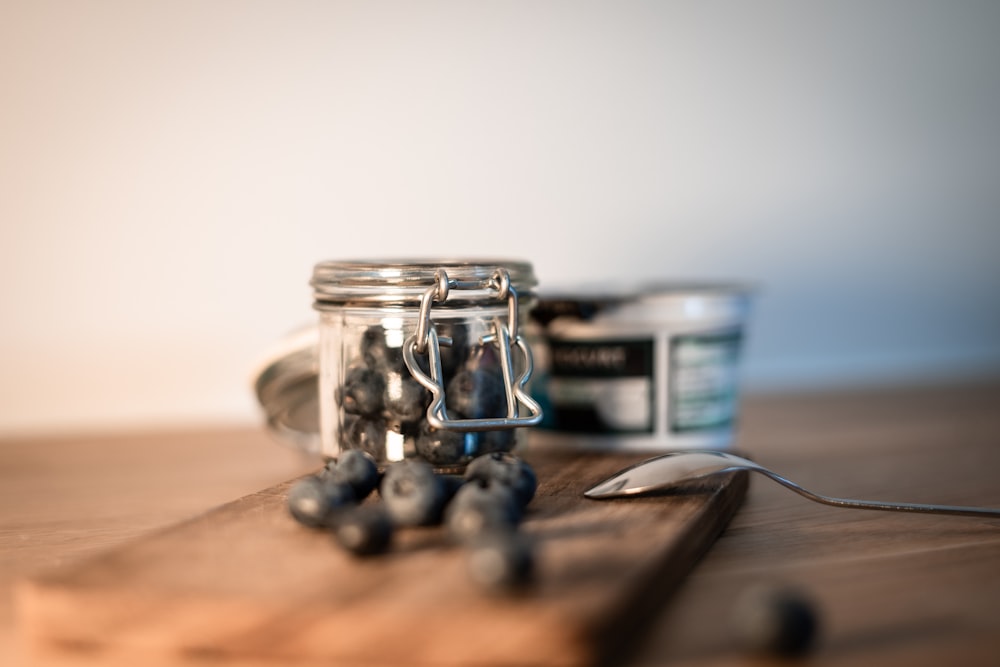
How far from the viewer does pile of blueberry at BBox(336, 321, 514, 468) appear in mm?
993

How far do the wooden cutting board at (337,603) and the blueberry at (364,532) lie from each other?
0.01 metres

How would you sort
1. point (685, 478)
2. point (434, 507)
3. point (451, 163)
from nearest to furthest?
1. point (434, 507)
2. point (685, 478)
3. point (451, 163)

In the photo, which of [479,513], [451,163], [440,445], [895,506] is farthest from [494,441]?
[451,163]

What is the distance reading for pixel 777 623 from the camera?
606mm

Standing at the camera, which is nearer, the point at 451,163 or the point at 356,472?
the point at 356,472

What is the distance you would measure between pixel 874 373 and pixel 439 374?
1678 mm

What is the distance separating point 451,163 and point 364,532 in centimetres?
132

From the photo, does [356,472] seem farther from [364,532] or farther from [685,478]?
[685,478]

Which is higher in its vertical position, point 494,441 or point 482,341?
point 482,341

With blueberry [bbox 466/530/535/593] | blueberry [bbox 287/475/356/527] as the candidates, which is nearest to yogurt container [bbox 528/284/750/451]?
blueberry [bbox 287/475/356/527]

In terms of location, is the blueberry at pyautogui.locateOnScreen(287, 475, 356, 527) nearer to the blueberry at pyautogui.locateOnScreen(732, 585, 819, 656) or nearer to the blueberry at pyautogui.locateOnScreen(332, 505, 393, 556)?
the blueberry at pyautogui.locateOnScreen(332, 505, 393, 556)

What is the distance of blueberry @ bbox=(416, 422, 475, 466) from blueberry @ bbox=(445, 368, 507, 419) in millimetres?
28

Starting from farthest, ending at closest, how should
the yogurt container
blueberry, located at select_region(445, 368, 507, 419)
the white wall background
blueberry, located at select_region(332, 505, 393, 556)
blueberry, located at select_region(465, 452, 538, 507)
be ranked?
the white wall background → the yogurt container → blueberry, located at select_region(445, 368, 507, 419) → blueberry, located at select_region(465, 452, 538, 507) → blueberry, located at select_region(332, 505, 393, 556)

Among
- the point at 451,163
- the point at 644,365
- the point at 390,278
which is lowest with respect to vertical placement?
the point at 644,365
